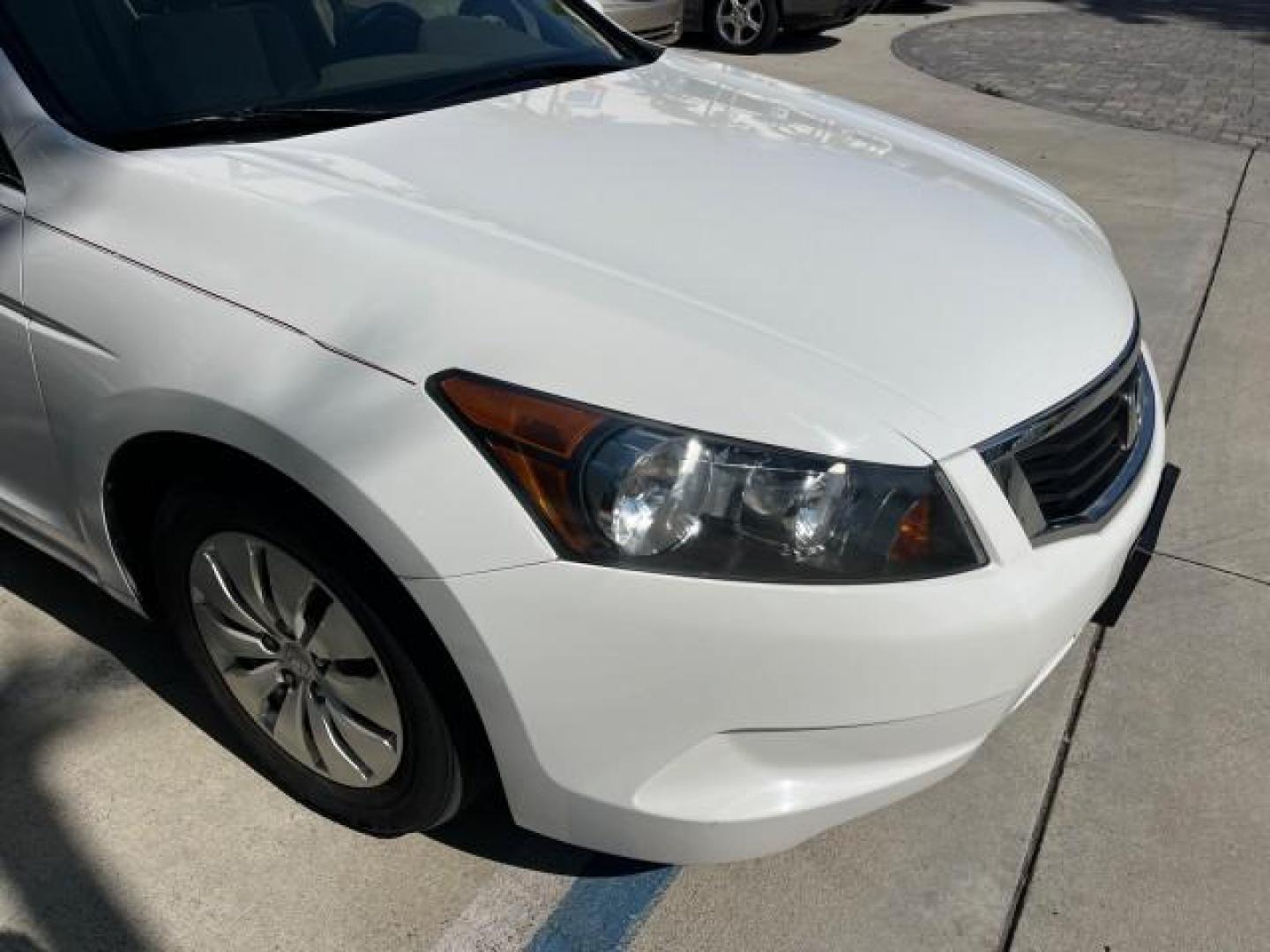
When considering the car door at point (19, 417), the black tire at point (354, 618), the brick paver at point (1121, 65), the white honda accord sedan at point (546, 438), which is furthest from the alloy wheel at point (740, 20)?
the black tire at point (354, 618)

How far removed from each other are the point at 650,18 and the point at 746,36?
2961 mm

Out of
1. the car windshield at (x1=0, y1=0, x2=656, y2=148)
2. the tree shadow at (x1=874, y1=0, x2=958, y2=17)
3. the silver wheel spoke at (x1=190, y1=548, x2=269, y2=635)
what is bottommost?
the tree shadow at (x1=874, y1=0, x2=958, y2=17)

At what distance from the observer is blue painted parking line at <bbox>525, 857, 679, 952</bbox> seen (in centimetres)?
213

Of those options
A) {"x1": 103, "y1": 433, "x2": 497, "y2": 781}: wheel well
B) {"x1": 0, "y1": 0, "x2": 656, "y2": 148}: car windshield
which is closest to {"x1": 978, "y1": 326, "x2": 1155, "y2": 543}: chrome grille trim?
{"x1": 103, "y1": 433, "x2": 497, "y2": 781}: wheel well

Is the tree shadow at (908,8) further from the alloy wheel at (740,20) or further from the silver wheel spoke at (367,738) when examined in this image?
the silver wheel spoke at (367,738)

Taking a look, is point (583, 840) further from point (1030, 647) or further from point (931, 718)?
point (1030, 647)

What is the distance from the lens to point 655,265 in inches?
78.7

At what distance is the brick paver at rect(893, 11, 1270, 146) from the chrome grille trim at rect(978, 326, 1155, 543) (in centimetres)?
672

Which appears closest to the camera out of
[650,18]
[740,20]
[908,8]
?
[650,18]

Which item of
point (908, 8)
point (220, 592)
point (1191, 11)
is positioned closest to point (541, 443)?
point (220, 592)

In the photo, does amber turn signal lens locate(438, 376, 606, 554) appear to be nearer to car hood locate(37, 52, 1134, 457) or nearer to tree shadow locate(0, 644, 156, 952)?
car hood locate(37, 52, 1134, 457)

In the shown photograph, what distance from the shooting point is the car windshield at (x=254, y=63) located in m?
2.33

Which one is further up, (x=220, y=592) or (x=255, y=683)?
(x=220, y=592)

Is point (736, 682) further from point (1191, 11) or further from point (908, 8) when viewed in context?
point (1191, 11)
